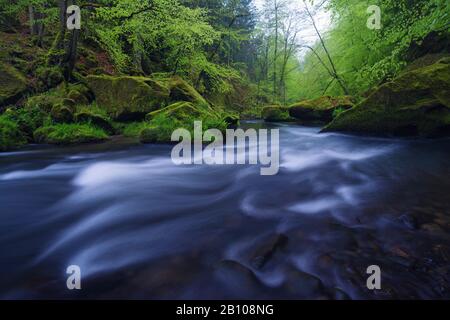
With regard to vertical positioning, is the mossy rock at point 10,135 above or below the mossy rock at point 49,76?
below

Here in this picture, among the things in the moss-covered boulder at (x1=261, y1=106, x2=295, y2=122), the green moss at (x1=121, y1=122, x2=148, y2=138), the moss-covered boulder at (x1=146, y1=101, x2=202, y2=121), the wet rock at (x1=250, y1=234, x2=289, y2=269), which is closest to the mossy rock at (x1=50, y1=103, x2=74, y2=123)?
the green moss at (x1=121, y1=122, x2=148, y2=138)

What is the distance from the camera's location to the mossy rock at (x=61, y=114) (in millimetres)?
8438

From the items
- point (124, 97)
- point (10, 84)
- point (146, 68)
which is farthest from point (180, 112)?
point (146, 68)

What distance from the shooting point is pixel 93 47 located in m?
14.0

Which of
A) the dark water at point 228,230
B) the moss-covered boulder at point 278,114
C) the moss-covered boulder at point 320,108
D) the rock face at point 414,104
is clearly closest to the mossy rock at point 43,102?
the dark water at point 228,230

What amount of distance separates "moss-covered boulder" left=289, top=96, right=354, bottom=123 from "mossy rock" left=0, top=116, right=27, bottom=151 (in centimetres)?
1176

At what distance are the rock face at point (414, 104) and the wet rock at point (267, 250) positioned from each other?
236 inches

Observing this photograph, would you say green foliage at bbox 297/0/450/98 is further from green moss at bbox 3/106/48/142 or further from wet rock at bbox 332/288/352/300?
green moss at bbox 3/106/48/142

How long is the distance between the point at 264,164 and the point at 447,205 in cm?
324

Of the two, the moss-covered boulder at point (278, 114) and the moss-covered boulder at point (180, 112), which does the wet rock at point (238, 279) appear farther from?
the moss-covered boulder at point (278, 114)

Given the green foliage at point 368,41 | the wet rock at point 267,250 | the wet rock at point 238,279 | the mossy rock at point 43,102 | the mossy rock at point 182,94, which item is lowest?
the wet rock at point 238,279

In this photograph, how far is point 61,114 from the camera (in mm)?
8430
